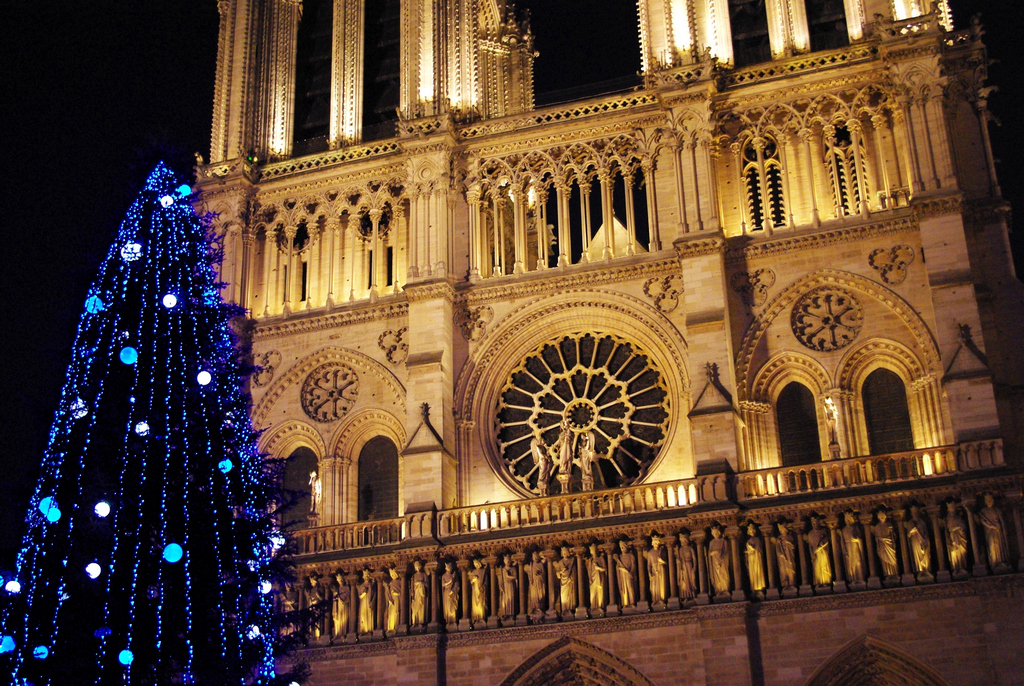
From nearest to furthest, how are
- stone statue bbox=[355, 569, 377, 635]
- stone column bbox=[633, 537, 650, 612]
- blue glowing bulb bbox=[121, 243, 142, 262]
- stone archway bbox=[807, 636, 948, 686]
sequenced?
blue glowing bulb bbox=[121, 243, 142, 262]
stone archway bbox=[807, 636, 948, 686]
stone column bbox=[633, 537, 650, 612]
stone statue bbox=[355, 569, 377, 635]

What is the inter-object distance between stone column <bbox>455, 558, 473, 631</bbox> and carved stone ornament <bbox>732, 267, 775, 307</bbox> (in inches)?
308

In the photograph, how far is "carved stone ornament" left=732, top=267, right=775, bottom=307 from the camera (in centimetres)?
2512

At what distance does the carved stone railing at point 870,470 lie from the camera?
70.7ft

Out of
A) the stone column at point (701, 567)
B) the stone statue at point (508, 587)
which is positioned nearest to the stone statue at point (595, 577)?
the stone statue at point (508, 587)

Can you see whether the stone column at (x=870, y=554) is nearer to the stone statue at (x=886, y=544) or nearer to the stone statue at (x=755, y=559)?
the stone statue at (x=886, y=544)

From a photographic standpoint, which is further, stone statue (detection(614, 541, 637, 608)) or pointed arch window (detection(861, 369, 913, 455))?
pointed arch window (detection(861, 369, 913, 455))

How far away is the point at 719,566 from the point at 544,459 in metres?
4.70

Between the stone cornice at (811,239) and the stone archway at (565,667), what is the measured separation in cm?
854

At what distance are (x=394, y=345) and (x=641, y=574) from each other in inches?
313

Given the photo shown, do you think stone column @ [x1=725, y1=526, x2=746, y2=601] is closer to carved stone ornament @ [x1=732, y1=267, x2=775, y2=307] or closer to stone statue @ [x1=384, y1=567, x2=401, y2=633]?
carved stone ornament @ [x1=732, y1=267, x2=775, y2=307]

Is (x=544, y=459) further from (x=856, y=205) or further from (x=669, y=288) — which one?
(x=856, y=205)

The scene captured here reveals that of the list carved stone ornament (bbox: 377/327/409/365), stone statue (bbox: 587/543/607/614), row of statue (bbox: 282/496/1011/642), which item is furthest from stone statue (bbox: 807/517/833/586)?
carved stone ornament (bbox: 377/327/409/365)

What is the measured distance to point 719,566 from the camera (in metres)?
22.2

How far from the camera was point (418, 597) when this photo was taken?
23.9 m
